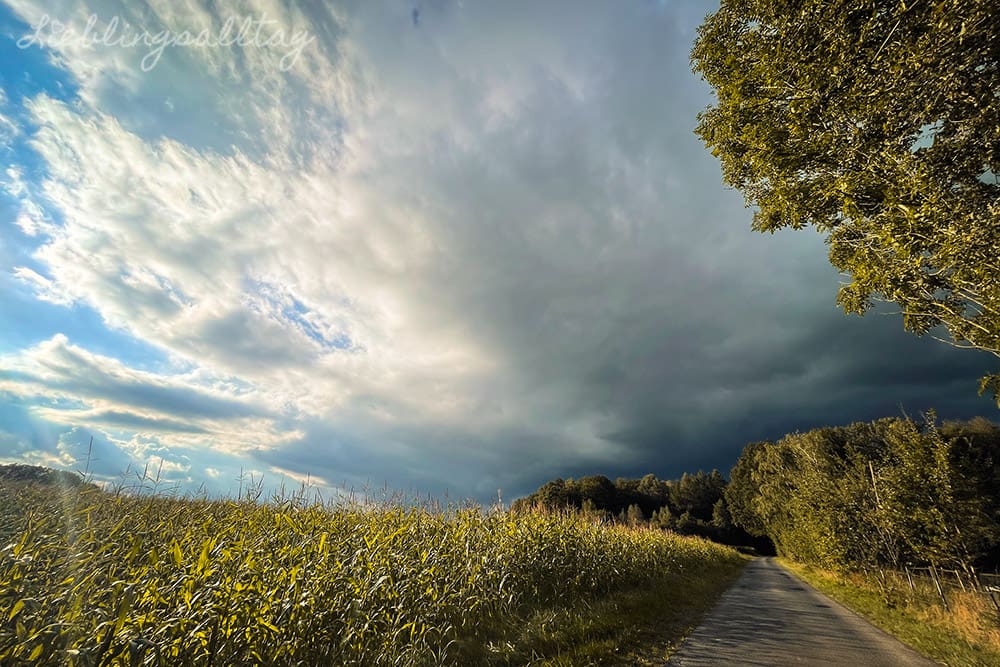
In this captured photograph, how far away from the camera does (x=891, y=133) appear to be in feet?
20.3

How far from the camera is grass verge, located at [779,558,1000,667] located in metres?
7.96

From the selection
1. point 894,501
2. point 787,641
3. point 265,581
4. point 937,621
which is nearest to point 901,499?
point 894,501

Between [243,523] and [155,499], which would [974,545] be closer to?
[243,523]

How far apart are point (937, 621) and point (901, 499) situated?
6.62 m

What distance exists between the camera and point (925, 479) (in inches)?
620

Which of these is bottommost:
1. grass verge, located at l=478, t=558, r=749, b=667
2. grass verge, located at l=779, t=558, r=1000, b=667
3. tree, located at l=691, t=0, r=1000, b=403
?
grass verge, located at l=779, t=558, r=1000, b=667

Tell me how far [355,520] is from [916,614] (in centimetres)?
1580

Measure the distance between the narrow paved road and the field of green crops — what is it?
103 inches

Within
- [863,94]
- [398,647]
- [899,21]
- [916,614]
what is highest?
[899,21]

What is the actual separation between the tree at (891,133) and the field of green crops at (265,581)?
808cm

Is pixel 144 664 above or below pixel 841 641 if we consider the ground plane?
above

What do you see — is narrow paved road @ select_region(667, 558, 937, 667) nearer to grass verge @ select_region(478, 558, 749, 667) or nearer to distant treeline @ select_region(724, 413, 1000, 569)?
grass verge @ select_region(478, 558, 749, 667)

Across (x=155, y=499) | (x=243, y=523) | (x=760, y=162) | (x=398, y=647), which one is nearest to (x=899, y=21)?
(x=760, y=162)

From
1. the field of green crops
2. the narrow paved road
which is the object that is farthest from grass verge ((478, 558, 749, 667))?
the narrow paved road
